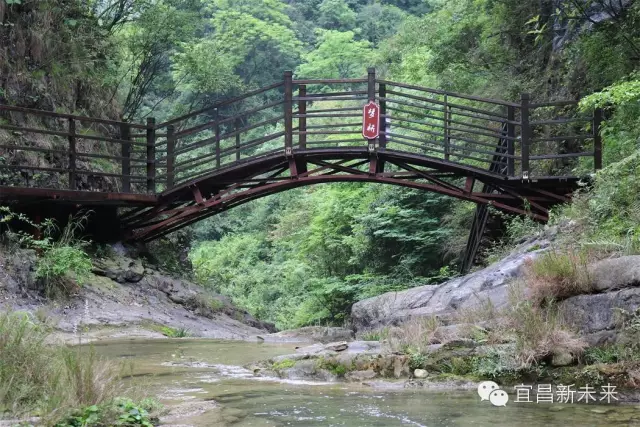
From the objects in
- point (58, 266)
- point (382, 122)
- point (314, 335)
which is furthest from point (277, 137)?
point (58, 266)

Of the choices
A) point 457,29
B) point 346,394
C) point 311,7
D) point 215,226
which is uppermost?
point 311,7

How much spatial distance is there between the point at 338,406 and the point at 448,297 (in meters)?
5.33

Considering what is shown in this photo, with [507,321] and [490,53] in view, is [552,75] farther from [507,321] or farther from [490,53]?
[507,321]

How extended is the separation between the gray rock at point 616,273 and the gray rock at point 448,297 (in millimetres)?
1435

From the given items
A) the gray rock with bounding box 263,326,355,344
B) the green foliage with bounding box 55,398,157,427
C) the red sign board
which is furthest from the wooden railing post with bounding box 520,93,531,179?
the green foliage with bounding box 55,398,157,427

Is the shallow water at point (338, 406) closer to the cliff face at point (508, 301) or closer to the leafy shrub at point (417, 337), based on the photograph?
the leafy shrub at point (417, 337)

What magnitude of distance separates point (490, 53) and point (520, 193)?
687cm

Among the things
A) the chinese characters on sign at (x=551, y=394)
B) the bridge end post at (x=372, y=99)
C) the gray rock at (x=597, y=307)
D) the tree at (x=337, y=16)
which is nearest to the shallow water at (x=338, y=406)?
the chinese characters on sign at (x=551, y=394)

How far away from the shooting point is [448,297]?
34.6 ft

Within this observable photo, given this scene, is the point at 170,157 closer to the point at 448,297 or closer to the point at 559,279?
the point at 448,297

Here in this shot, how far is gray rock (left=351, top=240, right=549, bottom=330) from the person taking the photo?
9.46 m

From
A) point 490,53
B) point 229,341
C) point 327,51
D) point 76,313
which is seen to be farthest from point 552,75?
point 327,51

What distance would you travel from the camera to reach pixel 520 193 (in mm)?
15047

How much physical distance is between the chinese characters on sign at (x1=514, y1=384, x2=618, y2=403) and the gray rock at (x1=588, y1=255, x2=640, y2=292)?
1.07m
